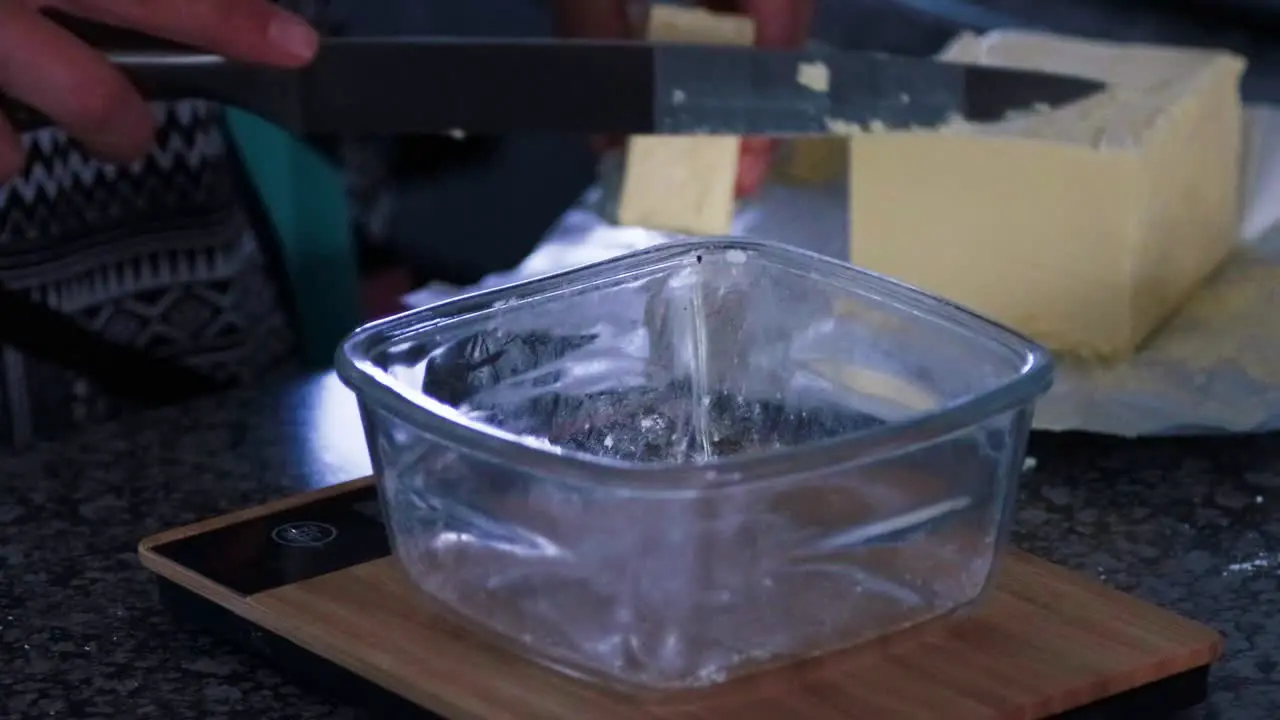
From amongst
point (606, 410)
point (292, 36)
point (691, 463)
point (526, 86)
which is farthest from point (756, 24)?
point (691, 463)

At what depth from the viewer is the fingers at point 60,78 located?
2.68 ft

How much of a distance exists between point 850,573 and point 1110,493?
0.88 feet

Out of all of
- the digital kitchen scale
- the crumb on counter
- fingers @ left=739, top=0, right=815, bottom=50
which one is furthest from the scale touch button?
fingers @ left=739, top=0, right=815, bottom=50

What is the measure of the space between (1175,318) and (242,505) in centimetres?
52

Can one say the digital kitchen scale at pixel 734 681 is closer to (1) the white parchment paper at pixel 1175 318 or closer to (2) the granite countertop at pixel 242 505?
(2) the granite countertop at pixel 242 505

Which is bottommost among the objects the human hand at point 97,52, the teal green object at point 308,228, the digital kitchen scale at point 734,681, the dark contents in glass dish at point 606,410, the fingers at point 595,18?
the teal green object at point 308,228

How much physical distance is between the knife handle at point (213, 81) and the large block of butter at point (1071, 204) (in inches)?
12.7

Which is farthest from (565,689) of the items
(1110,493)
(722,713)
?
(1110,493)

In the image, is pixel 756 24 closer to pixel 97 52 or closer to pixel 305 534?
pixel 97 52

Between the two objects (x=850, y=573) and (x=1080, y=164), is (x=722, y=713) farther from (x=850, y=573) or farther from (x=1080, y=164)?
(x=1080, y=164)

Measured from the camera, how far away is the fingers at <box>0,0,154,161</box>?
32.1 inches

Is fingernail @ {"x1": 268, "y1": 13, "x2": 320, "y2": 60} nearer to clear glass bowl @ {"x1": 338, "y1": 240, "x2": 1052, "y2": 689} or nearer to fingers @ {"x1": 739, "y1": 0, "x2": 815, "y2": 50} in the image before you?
clear glass bowl @ {"x1": 338, "y1": 240, "x2": 1052, "y2": 689}

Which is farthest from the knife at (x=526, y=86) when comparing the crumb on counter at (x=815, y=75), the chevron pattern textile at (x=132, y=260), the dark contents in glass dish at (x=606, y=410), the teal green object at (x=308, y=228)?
the teal green object at (x=308, y=228)

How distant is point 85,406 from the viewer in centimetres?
105
